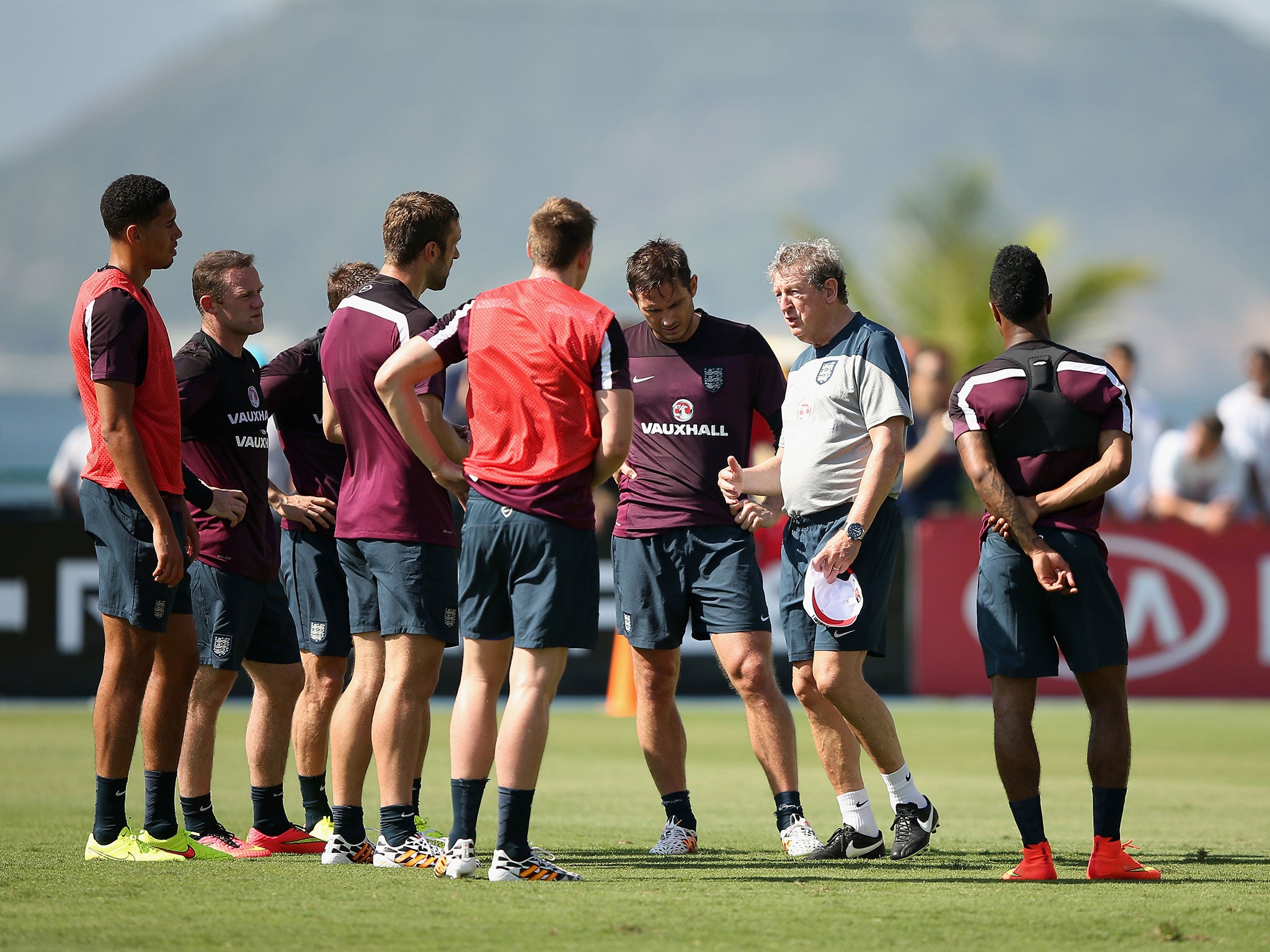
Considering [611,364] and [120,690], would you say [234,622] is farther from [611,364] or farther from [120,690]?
[611,364]

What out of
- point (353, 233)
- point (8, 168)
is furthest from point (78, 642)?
point (8, 168)

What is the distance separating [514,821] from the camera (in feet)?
18.7

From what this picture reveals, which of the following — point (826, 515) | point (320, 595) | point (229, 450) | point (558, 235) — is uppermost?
point (558, 235)

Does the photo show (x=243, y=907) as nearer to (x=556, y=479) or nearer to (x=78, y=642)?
(x=556, y=479)

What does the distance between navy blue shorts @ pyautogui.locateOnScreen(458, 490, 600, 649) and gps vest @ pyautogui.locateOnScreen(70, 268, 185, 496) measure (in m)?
1.25

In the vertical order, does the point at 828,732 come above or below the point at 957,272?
below

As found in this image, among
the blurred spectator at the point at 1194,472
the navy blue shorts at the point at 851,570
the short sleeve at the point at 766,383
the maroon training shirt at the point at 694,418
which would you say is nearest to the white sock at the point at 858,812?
the navy blue shorts at the point at 851,570

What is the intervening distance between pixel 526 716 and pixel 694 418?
6.22 ft

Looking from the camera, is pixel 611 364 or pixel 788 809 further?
pixel 788 809

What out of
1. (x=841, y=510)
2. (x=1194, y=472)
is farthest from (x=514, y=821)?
(x=1194, y=472)

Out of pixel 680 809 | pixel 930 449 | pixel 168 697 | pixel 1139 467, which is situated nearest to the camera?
pixel 168 697

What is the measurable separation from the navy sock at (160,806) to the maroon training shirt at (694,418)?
2.18m

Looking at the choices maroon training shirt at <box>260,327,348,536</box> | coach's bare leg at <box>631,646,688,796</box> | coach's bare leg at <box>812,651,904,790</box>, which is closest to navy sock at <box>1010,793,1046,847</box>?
coach's bare leg at <box>812,651,904,790</box>

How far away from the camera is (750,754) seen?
1134 cm
